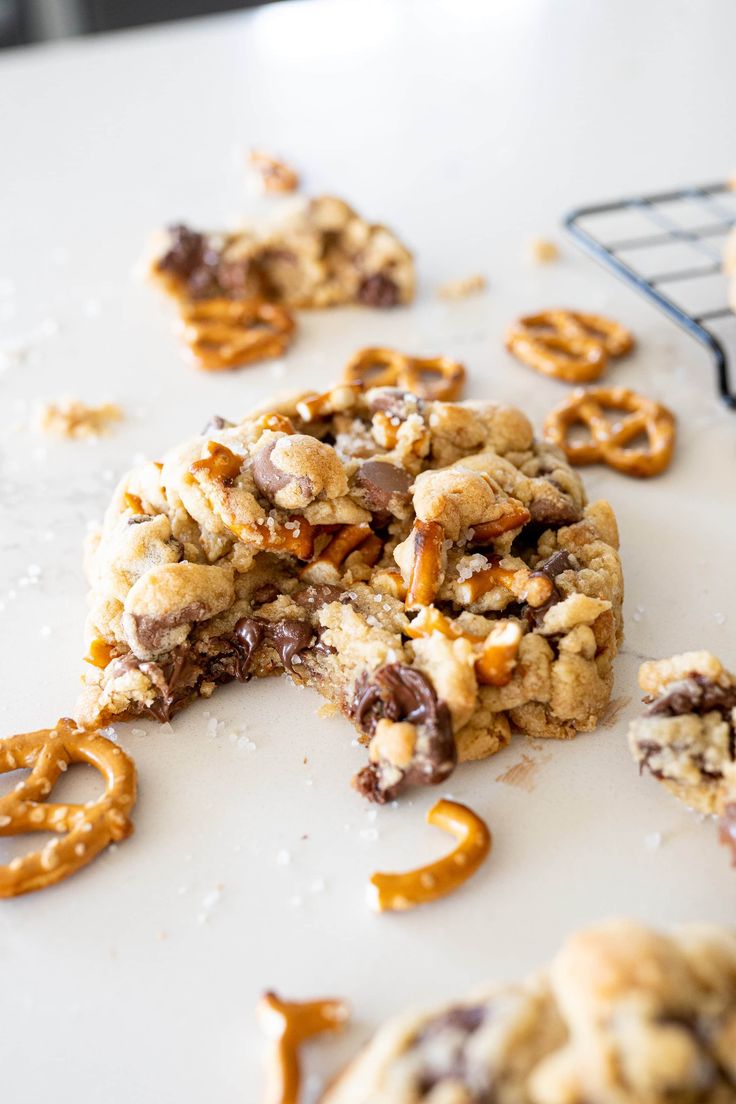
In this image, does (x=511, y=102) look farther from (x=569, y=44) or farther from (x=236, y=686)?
(x=236, y=686)

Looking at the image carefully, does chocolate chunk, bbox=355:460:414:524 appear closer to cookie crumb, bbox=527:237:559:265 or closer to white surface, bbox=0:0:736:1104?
white surface, bbox=0:0:736:1104

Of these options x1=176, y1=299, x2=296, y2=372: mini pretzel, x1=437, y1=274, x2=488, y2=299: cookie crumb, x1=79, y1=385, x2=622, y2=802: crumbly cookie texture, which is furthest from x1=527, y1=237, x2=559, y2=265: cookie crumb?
x1=79, y1=385, x2=622, y2=802: crumbly cookie texture

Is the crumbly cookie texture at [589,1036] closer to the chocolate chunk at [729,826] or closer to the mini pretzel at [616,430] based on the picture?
the chocolate chunk at [729,826]

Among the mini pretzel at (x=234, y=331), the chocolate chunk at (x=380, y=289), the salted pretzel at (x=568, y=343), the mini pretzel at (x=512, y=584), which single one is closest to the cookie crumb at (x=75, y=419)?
the mini pretzel at (x=234, y=331)

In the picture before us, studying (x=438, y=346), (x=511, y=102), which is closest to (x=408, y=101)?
(x=511, y=102)

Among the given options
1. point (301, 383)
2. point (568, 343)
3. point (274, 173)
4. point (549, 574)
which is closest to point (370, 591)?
point (549, 574)

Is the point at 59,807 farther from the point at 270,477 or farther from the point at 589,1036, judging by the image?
the point at 589,1036
